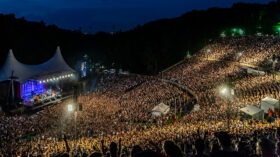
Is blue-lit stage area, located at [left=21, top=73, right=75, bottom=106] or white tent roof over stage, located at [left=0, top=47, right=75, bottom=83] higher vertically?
white tent roof over stage, located at [left=0, top=47, right=75, bottom=83]

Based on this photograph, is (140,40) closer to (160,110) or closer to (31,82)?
(31,82)

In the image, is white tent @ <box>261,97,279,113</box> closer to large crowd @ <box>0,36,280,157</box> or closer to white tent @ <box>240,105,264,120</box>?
white tent @ <box>240,105,264,120</box>

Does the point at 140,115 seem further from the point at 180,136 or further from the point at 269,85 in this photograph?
the point at 269,85

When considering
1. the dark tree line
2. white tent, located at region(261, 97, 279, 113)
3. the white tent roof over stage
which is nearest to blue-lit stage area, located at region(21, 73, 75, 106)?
the white tent roof over stage

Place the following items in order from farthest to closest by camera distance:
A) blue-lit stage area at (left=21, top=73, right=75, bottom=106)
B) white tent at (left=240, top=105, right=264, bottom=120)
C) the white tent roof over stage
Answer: the white tent roof over stage < blue-lit stage area at (left=21, top=73, right=75, bottom=106) < white tent at (left=240, top=105, right=264, bottom=120)

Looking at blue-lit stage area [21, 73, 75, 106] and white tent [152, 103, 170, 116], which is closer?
white tent [152, 103, 170, 116]

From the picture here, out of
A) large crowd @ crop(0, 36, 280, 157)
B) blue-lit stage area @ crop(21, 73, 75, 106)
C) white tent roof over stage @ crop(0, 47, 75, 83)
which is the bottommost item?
large crowd @ crop(0, 36, 280, 157)

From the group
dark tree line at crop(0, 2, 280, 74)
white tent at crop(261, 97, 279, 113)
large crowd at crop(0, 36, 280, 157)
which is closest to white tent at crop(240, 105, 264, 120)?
large crowd at crop(0, 36, 280, 157)

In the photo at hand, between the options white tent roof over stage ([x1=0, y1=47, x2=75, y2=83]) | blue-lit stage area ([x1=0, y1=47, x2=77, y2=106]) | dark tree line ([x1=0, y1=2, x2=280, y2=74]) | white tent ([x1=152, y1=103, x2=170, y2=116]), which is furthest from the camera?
dark tree line ([x1=0, y1=2, x2=280, y2=74])
